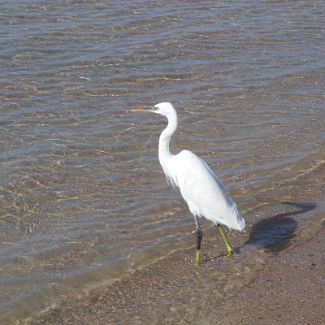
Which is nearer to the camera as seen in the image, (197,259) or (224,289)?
(224,289)

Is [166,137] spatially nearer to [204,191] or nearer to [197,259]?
[204,191]

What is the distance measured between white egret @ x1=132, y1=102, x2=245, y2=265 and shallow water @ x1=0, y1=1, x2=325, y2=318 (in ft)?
1.58

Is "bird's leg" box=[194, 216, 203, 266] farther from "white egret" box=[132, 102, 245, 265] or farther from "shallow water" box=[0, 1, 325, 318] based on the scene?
"shallow water" box=[0, 1, 325, 318]

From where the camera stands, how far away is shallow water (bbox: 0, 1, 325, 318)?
7211mm

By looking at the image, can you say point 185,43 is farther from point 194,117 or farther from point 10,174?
point 10,174

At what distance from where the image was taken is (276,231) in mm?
7363

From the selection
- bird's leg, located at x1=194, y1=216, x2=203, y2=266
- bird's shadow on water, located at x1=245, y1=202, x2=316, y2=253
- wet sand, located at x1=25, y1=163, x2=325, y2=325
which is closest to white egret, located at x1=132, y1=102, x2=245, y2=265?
bird's leg, located at x1=194, y1=216, x2=203, y2=266

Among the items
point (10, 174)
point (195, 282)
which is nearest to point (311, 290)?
point (195, 282)

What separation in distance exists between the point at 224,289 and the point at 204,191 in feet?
3.26

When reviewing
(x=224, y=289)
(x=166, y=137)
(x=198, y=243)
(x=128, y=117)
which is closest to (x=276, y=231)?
(x=198, y=243)

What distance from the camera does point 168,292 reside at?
6.21 metres

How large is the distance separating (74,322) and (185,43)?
7.90m

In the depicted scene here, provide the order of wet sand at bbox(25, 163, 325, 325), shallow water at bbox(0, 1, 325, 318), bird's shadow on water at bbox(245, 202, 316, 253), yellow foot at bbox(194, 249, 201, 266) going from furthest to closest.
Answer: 1. shallow water at bbox(0, 1, 325, 318)
2. bird's shadow on water at bbox(245, 202, 316, 253)
3. yellow foot at bbox(194, 249, 201, 266)
4. wet sand at bbox(25, 163, 325, 325)

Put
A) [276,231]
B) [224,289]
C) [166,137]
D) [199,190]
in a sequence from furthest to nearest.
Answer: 1. [276,231]
2. [166,137]
3. [199,190]
4. [224,289]
